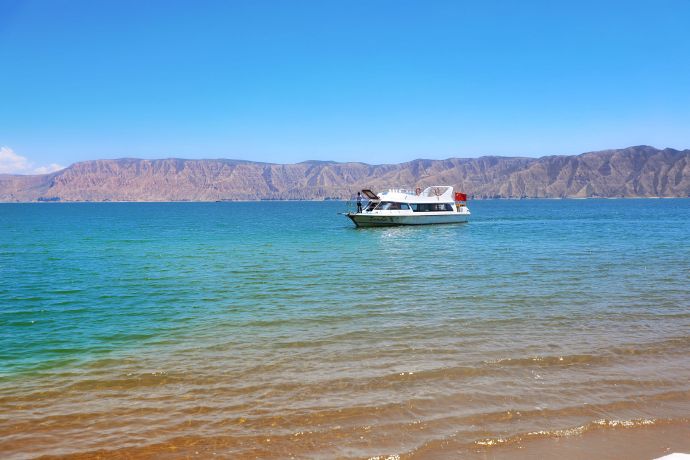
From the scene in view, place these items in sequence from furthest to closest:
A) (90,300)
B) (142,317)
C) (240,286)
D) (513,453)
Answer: (240,286) < (90,300) < (142,317) < (513,453)

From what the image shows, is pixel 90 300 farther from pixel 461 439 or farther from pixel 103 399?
pixel 461 439

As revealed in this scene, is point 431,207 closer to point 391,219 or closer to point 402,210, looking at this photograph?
point 402,210

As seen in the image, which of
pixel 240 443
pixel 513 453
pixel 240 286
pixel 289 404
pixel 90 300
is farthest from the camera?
pixel 240 286

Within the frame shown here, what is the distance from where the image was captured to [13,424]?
8188mm

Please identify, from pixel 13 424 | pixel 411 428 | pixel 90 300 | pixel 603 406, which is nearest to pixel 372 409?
pixel 411 428

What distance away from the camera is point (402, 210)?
205 feet

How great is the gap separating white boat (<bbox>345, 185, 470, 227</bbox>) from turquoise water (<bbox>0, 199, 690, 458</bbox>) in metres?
36.5

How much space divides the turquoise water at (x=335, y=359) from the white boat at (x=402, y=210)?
36.5m

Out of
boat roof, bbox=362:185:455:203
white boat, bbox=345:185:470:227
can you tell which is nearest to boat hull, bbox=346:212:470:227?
white boat, bbox=345:185:470:227

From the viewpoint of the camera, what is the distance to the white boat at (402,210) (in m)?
61.3

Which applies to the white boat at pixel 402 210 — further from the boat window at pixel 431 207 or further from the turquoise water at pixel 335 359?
the turquoise water at pixel 335 359

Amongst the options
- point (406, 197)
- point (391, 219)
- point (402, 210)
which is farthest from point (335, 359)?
point (406, 197)

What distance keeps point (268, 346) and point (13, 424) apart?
5406 mm

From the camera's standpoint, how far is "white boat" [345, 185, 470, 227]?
61312mm
